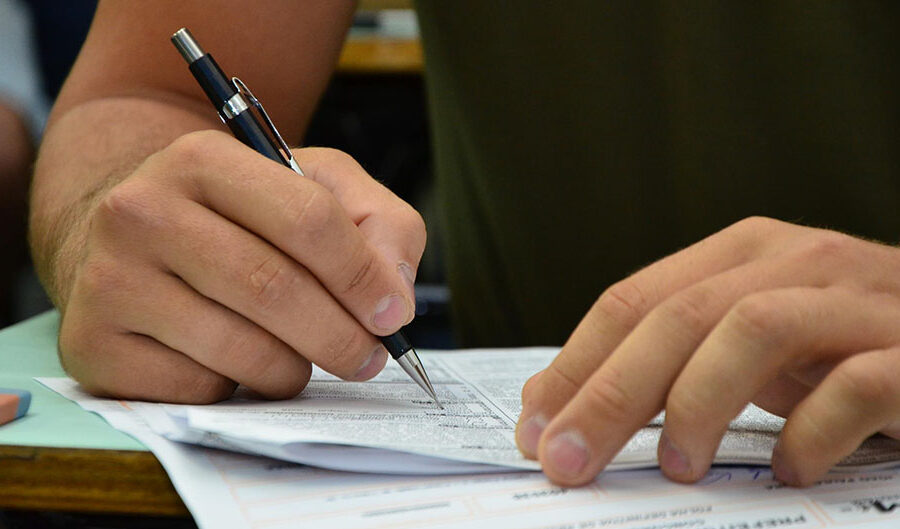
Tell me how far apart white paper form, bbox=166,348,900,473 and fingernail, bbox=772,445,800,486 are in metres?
0.01

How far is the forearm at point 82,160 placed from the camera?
0.60 metres

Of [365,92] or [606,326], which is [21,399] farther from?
[365,92]

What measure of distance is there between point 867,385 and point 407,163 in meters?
2.69

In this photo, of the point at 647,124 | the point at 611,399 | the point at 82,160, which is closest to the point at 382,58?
the point at 647,124

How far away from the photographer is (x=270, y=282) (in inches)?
17.8

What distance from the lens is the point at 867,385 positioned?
1.23 ft

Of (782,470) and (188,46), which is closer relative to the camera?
(782,470)

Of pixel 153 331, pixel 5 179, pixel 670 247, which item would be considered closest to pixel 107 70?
pixel 153 331

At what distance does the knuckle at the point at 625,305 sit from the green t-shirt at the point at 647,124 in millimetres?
530

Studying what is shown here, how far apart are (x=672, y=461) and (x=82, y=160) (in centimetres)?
54

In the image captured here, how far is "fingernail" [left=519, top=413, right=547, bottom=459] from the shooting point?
1.30 ft

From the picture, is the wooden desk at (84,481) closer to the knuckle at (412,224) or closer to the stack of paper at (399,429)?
the stack of paper at (399,429)

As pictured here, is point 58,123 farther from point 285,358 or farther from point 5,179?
point 5,179

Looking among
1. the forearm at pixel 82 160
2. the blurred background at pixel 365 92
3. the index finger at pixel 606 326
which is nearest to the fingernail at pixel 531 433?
the index finger at pixel 606 326
